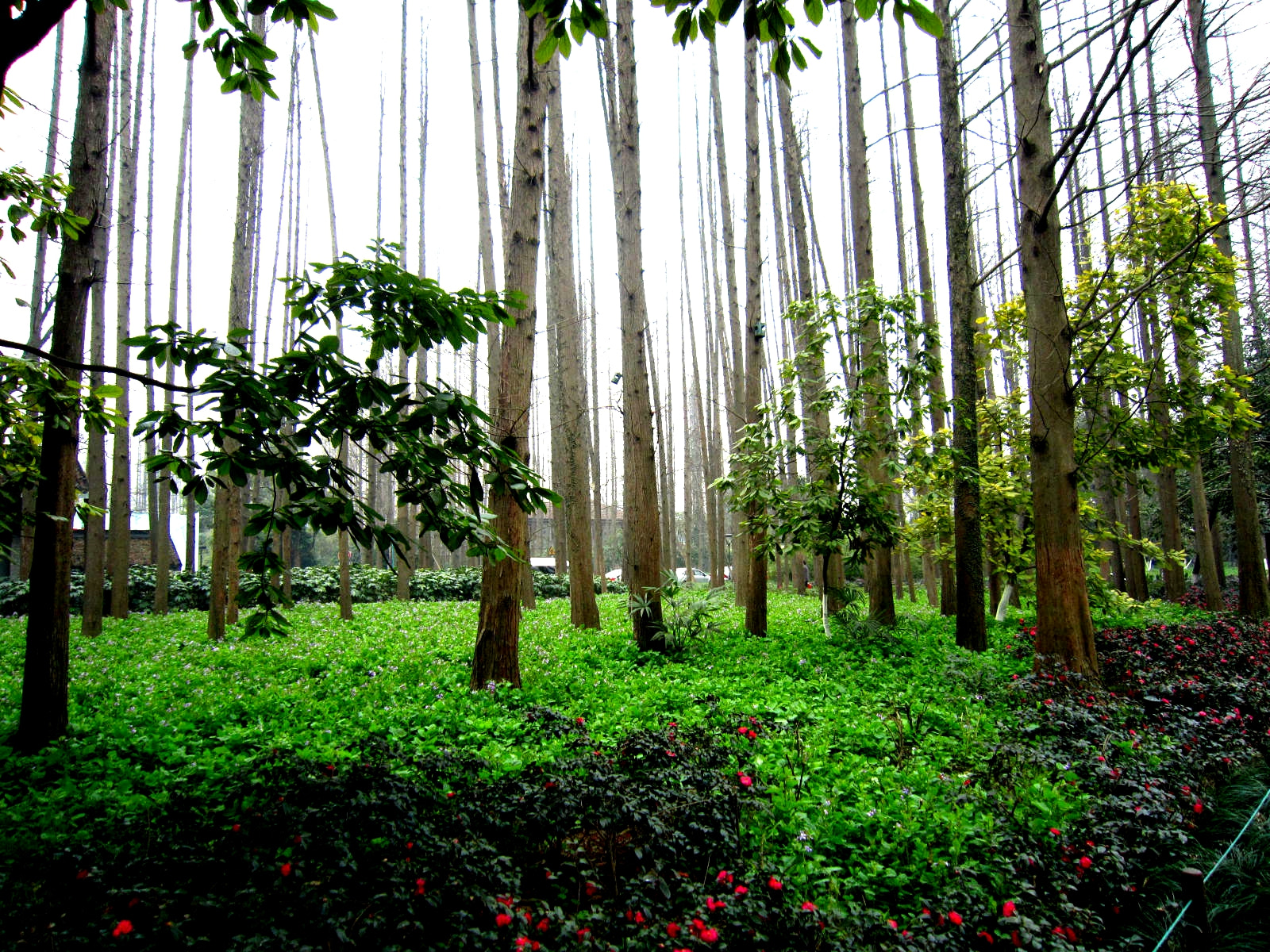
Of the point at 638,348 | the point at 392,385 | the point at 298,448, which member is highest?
the point at 638,348

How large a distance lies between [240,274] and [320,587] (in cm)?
873

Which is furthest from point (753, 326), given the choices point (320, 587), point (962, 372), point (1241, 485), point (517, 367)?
point (320, 587)

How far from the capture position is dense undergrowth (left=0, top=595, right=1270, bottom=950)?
235 cm

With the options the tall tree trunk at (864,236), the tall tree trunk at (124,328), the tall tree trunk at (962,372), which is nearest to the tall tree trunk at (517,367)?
the tall tree trunk at (864,236)

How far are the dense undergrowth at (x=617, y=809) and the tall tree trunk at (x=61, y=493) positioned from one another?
0.33 meters

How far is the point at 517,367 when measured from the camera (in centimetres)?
560

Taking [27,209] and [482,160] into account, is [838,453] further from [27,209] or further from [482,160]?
[482,160]

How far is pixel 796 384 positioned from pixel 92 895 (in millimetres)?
6835

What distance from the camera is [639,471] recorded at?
25.0 ft

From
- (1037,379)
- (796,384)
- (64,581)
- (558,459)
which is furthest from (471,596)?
(1037,379)

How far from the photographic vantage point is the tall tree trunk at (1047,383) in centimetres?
566

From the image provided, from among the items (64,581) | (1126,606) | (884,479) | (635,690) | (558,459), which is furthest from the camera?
(558,459)

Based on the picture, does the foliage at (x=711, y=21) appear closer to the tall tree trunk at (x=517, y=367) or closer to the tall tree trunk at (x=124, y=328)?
the tall tree trunk at (x=517, y=367)

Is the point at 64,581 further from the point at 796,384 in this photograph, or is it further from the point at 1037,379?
the point at 1037,379
